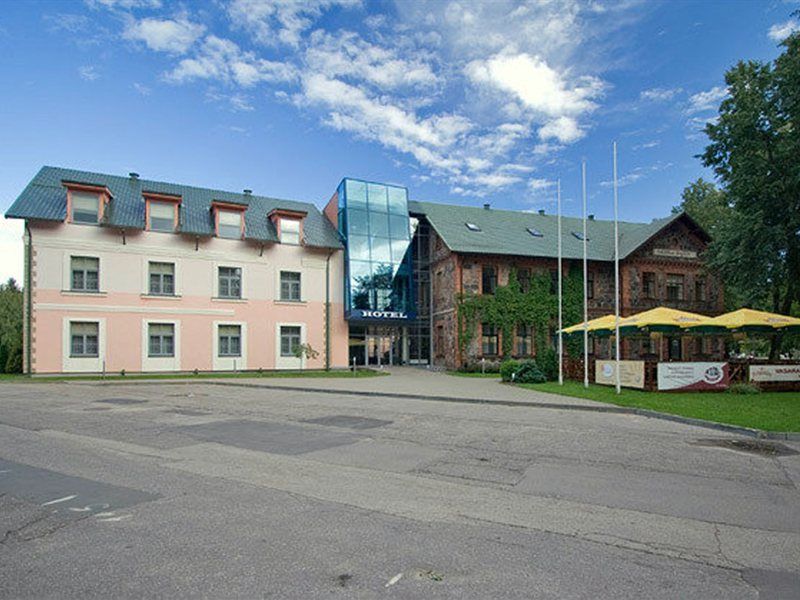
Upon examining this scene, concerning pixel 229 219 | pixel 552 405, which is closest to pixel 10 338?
pixel 229 219

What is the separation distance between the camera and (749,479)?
7.64 m

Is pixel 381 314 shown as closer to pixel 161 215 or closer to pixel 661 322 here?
pixel 161 215

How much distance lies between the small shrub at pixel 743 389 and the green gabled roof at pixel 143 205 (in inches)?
867

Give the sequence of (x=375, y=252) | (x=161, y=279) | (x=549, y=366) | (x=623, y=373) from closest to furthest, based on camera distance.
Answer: (x=623, y=373) → (x=549, y=366) → (x=161, y=279) → (x=375, y=252)

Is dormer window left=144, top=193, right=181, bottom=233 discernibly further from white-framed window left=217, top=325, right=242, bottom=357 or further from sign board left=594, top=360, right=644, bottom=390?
sign board left=594, top=360, right=644, bottom=390

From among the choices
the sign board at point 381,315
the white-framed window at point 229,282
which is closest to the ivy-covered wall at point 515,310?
the sign board at point 381,315

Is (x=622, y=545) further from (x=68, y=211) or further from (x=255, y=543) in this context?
(x=68, y=211)

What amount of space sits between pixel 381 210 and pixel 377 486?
98.0 feet

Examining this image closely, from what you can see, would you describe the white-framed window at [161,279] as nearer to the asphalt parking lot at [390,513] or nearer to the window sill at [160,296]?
the window sill at [160,296]

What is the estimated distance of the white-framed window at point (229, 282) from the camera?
30812mm

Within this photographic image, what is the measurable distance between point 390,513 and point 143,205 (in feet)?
95.2

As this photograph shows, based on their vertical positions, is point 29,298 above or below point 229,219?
below

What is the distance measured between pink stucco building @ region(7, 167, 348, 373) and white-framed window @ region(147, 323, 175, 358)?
0.05 metres

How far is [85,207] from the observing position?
27562 millimetres
